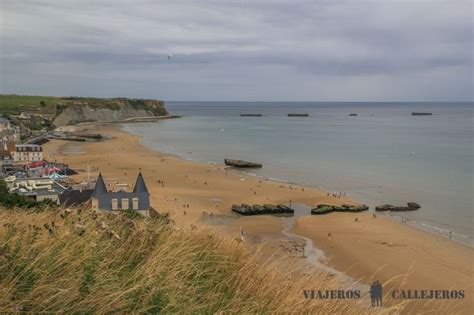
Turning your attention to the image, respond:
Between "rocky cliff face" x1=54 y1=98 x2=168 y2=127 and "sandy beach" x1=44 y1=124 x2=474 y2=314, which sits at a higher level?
"rocky cliff face" x1=54 y1=98 x2=168 y2=127

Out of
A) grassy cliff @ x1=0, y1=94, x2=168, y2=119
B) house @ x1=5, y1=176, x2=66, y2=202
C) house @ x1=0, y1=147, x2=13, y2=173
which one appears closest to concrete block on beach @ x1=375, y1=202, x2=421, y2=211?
house @ x1=5, y1=176, x2=66, y2=202

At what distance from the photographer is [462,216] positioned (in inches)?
1139

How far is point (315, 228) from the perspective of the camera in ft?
88.1

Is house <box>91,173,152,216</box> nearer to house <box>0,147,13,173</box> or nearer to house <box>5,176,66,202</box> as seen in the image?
house <box>5,176,66,202</box>

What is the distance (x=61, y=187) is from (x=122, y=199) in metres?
10.7

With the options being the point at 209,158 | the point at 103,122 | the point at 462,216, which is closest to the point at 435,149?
the point at 209,158

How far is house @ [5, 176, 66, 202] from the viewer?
90.0ft

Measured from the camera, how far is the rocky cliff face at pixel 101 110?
4793 inches

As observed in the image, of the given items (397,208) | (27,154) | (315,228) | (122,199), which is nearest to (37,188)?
(122,199)

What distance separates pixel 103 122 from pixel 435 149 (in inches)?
3774

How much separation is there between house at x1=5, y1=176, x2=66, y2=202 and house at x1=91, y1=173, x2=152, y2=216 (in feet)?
20.1

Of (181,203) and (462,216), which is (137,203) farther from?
(462,216)

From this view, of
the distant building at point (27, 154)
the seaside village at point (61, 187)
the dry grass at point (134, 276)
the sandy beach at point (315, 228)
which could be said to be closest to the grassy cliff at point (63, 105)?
the distant building at point (27, 154)

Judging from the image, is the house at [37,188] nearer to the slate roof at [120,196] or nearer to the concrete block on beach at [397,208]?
the slate roof at [120,196]
